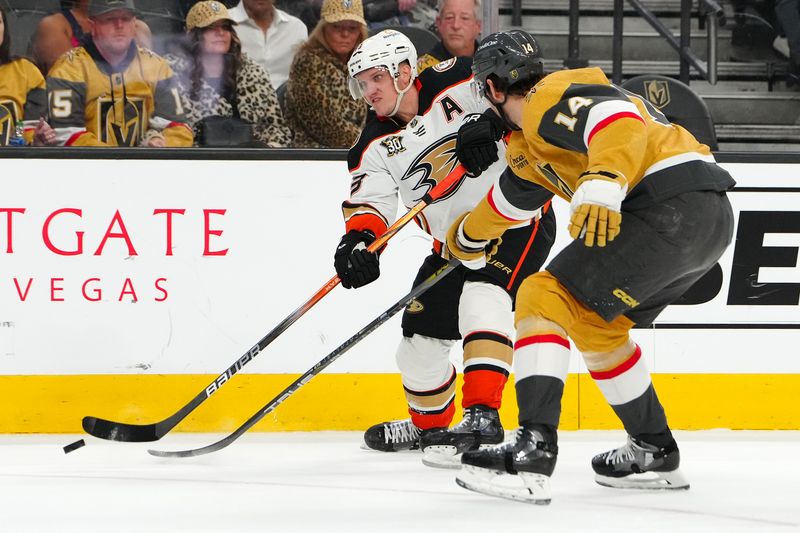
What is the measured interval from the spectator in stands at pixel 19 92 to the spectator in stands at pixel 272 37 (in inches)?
26.8

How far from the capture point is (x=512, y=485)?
7.93 feet

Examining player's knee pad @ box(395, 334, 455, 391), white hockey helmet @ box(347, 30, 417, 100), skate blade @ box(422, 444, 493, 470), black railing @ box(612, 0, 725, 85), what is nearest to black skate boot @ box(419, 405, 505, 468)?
skate blade @ box(422, 444, 493, 470)

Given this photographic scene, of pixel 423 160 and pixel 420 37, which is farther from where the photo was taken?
pixel 420 37

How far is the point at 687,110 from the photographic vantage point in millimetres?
3994

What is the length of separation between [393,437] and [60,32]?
1.70 meters

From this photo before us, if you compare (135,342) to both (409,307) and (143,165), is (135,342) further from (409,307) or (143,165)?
(409,307)

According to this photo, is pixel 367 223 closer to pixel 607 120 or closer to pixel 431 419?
pixel 431 419

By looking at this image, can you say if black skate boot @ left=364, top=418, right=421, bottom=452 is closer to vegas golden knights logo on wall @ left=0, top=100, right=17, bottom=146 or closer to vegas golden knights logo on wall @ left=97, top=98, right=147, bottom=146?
vegas golden knights logo on wall @ left=97, top=98, right=147, bottom=146

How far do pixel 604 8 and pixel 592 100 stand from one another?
2873 millimetres

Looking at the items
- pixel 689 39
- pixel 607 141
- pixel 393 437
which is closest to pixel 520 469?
pixel 607 141

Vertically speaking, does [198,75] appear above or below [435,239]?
above

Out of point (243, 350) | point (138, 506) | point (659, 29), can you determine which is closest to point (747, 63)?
point (659, 29)

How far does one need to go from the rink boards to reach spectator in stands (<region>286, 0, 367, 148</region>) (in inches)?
8.3

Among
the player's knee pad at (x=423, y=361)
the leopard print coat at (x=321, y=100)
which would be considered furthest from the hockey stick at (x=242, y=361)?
the leopard print coat at (x=321, y=100)
